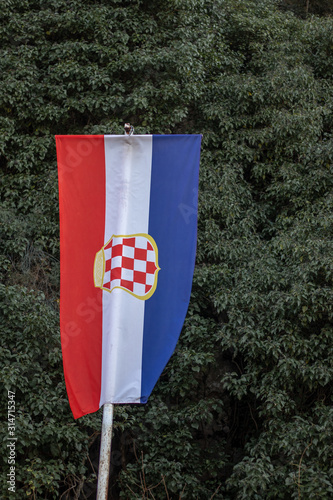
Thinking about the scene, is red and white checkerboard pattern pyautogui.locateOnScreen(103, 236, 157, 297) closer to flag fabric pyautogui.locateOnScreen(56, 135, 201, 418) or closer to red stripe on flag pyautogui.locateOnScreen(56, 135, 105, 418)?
flag fabric pyautogui.locateOnScreen(56, 135, 201, 418)

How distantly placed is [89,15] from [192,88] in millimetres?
2176

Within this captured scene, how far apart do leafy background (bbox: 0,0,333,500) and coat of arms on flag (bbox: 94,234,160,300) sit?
9.59 ft

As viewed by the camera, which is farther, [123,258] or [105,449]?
[123,258]

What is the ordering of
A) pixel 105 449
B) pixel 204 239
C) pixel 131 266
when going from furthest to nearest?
pixel 204 239
pixel 131 266
pixel 105 449

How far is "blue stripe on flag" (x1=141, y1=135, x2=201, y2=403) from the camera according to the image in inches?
162

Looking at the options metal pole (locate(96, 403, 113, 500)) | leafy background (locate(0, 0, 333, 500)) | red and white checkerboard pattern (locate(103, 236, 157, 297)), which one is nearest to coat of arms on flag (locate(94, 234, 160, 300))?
red and white checkerboard pattern (locate(103, 236, 157, 297))

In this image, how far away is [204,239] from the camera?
29.0ft

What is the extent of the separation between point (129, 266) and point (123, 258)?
0.08 m

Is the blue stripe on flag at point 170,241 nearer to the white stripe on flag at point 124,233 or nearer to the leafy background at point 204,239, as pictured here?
the white stripe on flag at point 124,233

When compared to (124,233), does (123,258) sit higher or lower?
lower

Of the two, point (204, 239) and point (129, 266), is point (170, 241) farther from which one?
point (204, 239)

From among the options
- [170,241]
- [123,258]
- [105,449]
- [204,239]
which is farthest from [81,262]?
[204,239]

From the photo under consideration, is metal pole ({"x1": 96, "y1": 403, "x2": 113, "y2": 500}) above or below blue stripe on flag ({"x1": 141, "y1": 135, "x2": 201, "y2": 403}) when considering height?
below

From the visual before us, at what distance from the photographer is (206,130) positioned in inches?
401
